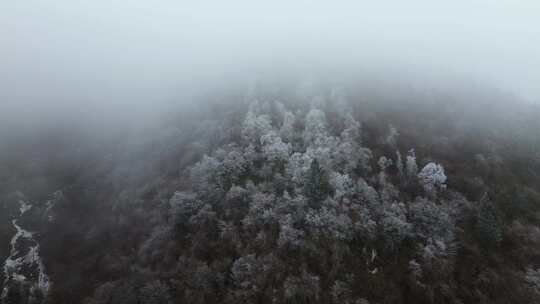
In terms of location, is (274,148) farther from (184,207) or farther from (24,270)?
(24,270)

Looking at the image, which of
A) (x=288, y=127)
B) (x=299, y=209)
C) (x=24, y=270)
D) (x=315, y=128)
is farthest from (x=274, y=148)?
(x=24, y=270)

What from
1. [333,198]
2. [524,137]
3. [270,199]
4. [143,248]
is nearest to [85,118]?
[143,248]

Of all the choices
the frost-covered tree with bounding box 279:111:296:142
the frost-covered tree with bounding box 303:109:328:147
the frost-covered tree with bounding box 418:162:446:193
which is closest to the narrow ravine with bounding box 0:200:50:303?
the frost-covered tree with bounding box 279:111:296:142

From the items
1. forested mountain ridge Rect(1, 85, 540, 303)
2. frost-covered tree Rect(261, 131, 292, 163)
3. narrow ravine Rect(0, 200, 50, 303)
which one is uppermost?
frost-covered tree Rect(261, 131, 292, 163)

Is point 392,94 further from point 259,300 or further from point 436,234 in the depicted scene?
point 259,300

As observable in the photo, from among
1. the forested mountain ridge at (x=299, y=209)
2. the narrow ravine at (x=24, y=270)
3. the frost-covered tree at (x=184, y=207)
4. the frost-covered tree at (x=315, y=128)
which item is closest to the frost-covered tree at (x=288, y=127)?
the forested mountain ridge at (x=299, y=209)

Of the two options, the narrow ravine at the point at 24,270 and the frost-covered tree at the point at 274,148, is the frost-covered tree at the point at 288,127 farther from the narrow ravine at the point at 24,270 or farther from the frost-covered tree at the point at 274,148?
the narrow ravine at the point at 24,270

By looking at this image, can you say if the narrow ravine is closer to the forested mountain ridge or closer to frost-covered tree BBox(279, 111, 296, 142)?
the forested mountain ridge
